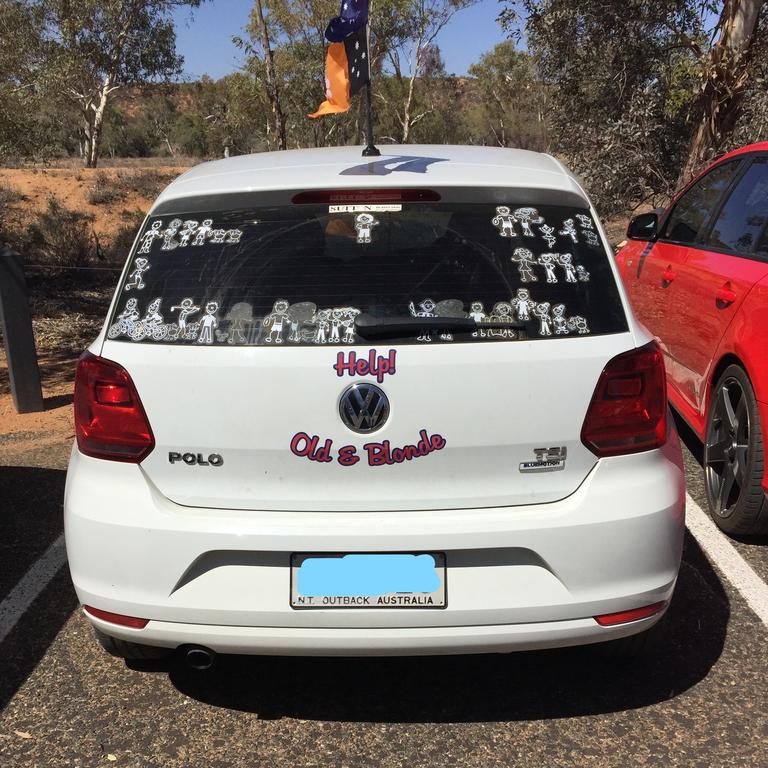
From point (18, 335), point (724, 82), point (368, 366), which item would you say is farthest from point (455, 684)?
point (724, 82)

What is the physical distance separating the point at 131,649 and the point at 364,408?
120 centimetres

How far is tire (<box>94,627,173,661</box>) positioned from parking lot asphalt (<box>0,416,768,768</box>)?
0.55ft

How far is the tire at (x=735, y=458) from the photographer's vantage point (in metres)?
3.76

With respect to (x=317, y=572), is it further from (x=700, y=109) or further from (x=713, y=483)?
(x=700, y=109)

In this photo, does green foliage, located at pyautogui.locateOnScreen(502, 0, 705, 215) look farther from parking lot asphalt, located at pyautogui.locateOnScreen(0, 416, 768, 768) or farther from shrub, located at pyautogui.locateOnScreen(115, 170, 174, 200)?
shrub, located at pyautogui.locateOnScreen(115, 170, 174, 200)

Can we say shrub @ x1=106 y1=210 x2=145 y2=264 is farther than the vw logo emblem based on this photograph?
Yes

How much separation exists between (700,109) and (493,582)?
34.8ft

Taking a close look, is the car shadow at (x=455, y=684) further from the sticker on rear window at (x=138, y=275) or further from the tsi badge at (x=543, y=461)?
the sticker on rear window at (x=138, y=275)

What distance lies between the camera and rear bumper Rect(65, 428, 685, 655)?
232cm

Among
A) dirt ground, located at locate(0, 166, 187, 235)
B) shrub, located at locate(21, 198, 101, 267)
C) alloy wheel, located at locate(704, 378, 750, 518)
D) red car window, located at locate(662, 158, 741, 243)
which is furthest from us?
dirt ground, located at locate(0, 166, 187, 235)

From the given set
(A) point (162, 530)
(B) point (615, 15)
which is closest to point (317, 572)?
(A) point (162, 530)

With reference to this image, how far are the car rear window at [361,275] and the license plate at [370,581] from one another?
1.97ft

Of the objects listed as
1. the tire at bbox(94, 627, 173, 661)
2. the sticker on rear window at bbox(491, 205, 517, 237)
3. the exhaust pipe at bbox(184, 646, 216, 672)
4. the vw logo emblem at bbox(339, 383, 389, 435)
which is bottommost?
the tire at bbox(94, 627, 173, 661)

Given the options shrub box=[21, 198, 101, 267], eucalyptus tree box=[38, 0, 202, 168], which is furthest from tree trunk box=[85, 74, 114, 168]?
shrub box=[21, 198, 101, 267]
